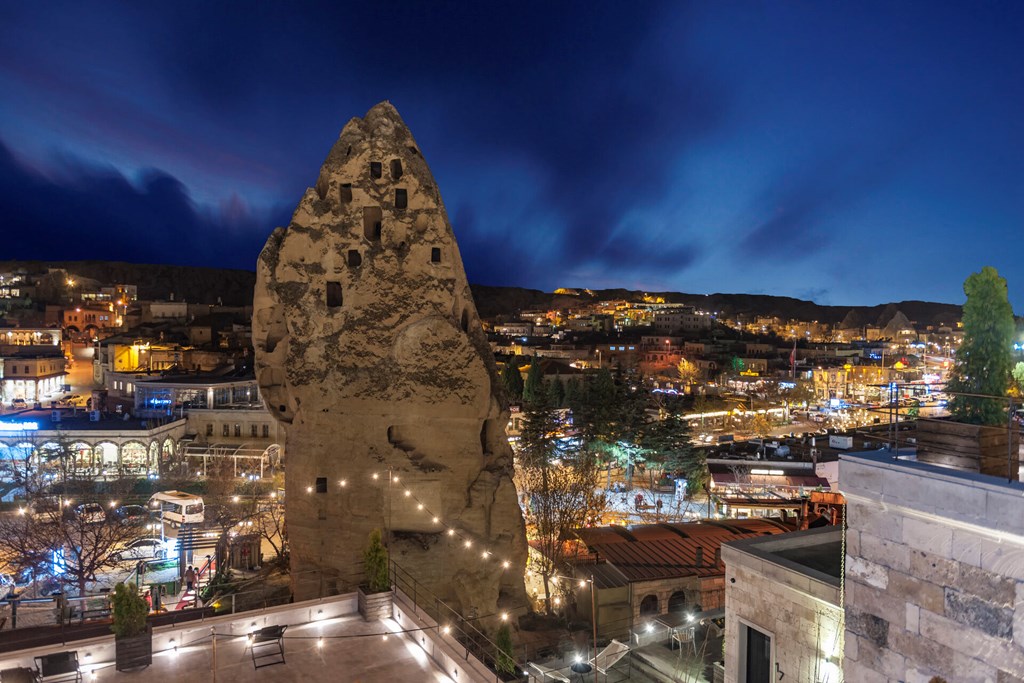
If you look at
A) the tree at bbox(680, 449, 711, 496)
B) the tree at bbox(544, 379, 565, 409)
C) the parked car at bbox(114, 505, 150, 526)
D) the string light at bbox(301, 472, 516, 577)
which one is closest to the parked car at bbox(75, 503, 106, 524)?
the parked car at bbox(114, 505, 150, 526)

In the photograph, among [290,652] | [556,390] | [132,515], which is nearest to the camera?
[290,652]

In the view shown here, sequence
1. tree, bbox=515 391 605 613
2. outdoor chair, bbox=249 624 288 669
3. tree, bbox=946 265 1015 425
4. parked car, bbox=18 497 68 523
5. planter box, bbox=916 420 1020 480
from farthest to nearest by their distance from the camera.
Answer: tree, bbox=515 391 605 613, parked car, bbox=18 497 68 523, outdoor chair, bbox=249 624 288 669, tree, bbox=946 265 1015 425, planter box, bbox=916 420 1020 480

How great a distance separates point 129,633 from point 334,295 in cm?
1138

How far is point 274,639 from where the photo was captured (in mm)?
11750

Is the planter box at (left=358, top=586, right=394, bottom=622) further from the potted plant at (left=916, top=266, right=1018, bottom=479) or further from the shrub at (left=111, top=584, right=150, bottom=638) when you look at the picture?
the potted plant at (left=916, top=266, right=1018, bottom=479)

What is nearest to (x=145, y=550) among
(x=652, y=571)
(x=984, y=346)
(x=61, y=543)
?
(x=61, y=543)

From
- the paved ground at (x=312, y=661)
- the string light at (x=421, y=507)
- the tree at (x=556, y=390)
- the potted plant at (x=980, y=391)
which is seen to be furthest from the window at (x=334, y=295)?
the tree at (x=556, y=390)

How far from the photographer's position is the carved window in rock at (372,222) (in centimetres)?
2034

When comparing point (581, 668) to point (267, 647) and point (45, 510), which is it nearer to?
point (267, 647)

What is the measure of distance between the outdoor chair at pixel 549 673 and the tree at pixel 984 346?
1307 cm

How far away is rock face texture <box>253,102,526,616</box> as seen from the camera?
19234 mm

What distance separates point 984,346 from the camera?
7805mm

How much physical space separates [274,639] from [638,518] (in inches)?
1139

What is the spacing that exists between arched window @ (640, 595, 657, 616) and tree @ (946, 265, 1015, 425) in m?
18.1
